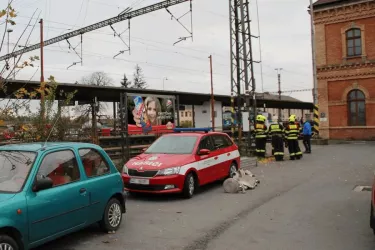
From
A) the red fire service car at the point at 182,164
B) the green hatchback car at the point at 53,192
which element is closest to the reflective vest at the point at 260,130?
the red fire service car at the point at 182,164

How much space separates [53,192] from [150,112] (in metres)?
19.0

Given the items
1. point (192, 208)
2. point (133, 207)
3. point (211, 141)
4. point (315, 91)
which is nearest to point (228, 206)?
point (192, 208)

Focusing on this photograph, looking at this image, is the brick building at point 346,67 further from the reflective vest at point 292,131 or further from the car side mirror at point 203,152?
the car side mirror at point 203,152

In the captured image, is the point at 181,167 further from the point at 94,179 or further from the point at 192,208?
the point at 94,179

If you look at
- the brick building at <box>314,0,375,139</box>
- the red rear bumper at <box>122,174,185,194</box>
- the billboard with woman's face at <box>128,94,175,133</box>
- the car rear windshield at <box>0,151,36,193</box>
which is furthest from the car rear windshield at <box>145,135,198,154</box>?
the brick building at <box>314,0,375,139</box>

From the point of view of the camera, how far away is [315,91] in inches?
1039

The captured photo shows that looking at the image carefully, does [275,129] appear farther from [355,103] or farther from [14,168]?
[355,103]

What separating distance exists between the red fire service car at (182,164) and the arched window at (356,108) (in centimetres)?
2155

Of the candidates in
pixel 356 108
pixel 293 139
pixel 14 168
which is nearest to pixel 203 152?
pixel 14 168

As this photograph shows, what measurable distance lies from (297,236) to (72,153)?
3.65 metres

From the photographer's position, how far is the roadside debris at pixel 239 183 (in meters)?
9.54

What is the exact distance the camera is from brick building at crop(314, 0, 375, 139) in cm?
2902

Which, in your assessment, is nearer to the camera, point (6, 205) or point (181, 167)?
point (6, 205)

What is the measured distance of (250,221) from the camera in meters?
6.81
